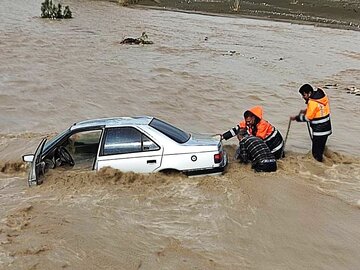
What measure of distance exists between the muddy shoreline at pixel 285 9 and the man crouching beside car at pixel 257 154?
3097cm

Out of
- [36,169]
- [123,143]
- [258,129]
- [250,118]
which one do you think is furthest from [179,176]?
[36,169]

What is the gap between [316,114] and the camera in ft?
32.7

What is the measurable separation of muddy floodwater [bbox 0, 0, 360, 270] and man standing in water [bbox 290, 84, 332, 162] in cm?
54

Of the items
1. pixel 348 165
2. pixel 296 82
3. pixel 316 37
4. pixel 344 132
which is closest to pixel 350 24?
pixel 316 37

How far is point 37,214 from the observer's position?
316 inches

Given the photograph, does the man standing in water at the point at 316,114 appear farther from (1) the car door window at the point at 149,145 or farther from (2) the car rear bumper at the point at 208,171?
(1) the car door window at the point at 149,145

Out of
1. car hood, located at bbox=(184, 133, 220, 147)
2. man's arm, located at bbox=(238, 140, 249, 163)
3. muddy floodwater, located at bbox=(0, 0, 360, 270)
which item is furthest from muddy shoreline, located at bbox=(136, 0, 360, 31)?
car hood, located at bbox=(184, 133, 220, 147)

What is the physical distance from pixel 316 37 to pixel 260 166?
2620 centimetres

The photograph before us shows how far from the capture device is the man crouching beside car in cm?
920

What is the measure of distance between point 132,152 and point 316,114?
12.5 feet

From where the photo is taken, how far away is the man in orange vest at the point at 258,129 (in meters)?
9.40

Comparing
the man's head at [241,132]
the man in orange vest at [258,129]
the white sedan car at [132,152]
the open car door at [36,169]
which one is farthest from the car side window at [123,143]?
the man's head at [241,132]

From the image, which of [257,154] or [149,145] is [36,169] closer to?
[149,145]

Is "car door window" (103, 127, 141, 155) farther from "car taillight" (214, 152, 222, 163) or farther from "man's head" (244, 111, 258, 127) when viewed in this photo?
"man's head" (244, 111, 258, 127)
